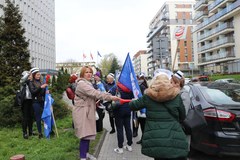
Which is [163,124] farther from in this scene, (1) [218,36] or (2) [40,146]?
(1) [218,36]

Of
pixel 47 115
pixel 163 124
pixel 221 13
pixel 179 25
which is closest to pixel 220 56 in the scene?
pixel 221 13

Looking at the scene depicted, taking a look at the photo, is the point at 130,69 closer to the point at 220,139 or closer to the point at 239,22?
the point at 220,139

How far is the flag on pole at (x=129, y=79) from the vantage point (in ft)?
18.2

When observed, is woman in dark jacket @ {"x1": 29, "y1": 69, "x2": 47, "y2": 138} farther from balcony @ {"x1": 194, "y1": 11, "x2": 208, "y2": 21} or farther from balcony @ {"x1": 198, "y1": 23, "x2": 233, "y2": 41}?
balcony @ {"x1": 194, "y1": 11, "x2": 208, "y2": 21}

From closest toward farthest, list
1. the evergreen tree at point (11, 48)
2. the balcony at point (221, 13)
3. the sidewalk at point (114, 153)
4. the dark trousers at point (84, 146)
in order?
the dark trousers at point (84, 146), the sidewalk at point (114, 153), the evergreen tree at point (11, 48), the balcony at point (221, 13)

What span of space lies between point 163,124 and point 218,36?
5810cm

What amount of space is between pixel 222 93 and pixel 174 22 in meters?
96.2

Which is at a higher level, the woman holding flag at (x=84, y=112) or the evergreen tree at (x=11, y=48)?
the evergreen tree at (x=11, y=48)

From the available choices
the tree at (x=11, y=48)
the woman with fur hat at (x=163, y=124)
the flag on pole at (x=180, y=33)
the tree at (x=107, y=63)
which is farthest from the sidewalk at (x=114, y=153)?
the tree at (x=107, y=63)

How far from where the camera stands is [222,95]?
17.4ft

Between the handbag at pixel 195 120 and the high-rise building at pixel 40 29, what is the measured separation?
46895 millimetres

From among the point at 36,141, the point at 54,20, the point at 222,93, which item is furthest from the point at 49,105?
the point at 54,20

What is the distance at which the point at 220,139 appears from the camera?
465cm

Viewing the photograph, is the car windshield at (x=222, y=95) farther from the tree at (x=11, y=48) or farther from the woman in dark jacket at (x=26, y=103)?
the tree at (x=11, y=48)
